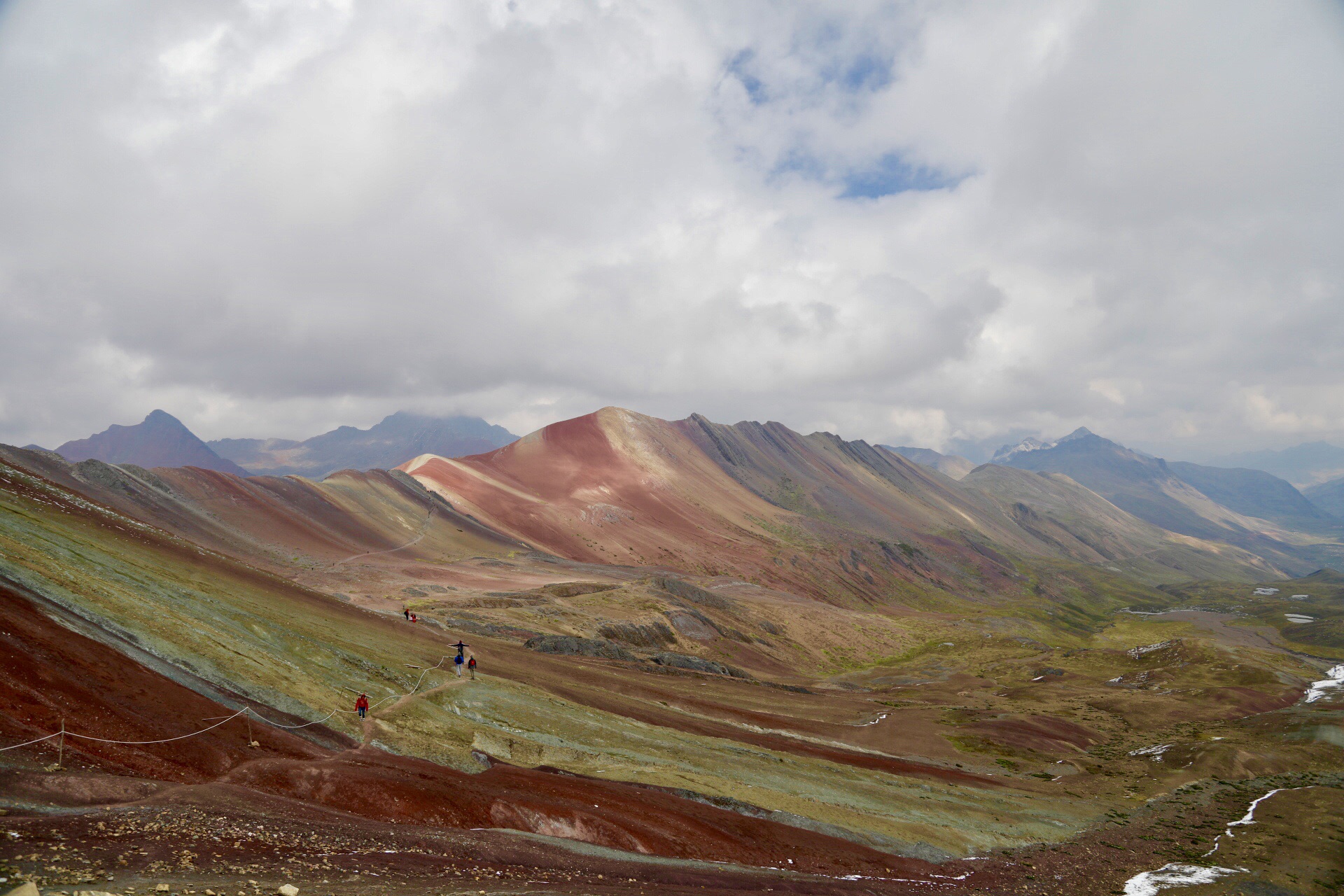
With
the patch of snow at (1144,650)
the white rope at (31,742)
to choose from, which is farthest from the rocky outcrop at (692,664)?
the patch of snow at (1144,650)

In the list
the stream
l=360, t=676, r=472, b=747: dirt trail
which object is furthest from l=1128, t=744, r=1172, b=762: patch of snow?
l=360, t=676, r=472, b=747: dirt trail

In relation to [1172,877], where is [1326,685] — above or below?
below

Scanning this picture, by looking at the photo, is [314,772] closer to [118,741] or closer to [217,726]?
[217,726]

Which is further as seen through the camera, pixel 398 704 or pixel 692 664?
pixel 692 664

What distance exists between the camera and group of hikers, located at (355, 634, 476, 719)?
37.3 m

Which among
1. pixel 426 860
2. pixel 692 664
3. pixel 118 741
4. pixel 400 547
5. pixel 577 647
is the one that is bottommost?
pixel 692 664

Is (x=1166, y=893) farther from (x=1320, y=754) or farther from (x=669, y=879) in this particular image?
(x=1320, y=754)

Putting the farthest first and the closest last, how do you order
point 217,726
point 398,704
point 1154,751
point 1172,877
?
point 1154,751 → point 398,704 → point 1172,877 → point 217,726

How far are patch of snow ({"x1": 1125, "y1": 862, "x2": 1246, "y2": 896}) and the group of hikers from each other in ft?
156

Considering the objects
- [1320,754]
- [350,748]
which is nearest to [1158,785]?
[1320,754]

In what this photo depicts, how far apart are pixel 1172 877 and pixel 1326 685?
13551 cm

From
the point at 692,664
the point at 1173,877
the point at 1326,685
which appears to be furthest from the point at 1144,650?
the point at 1173,877

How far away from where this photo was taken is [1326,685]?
128875 millimetres

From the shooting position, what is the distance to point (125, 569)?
41.3m
